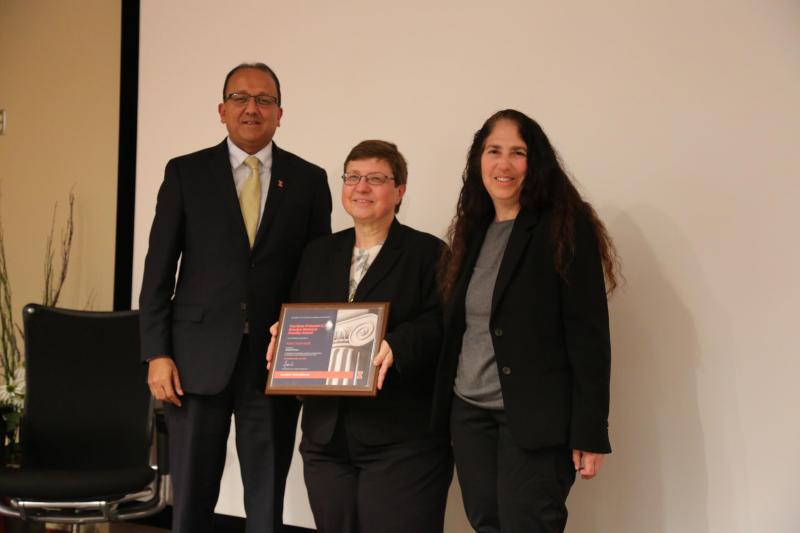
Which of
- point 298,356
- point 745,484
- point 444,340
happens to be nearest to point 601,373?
point 444,340

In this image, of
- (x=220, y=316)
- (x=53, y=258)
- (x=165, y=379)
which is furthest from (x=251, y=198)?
(x=53, y=258)

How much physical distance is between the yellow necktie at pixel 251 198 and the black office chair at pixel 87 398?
99 cm

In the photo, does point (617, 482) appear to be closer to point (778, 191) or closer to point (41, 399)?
point (778, 191)

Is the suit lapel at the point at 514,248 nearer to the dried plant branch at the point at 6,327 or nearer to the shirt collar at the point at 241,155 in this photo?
the shirt collar at the point at 241,155

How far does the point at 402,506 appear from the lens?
7.49ft

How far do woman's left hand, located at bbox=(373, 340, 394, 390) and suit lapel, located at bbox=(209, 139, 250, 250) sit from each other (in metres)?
0.64

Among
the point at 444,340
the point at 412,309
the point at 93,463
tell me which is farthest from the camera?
the point at 93,463

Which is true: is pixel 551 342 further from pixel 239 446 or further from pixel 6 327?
pixel 6 327

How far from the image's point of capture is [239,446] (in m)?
2.65

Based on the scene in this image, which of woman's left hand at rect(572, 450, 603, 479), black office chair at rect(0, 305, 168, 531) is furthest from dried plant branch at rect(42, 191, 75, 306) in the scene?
woman's left hand at rect(572, 450, 603, 479)

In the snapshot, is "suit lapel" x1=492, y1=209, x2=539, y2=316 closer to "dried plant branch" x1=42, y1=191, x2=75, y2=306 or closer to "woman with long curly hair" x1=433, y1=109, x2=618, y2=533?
"woman with long curly hair" x1=433, y1=109, x2=618, y2=533

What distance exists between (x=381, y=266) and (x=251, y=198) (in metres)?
0.56

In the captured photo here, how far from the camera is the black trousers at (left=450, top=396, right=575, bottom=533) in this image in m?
2.05

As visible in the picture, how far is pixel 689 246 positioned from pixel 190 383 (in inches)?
67.1
